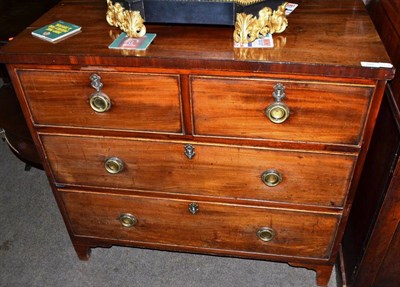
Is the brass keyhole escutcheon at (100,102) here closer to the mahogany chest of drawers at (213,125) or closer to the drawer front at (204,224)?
the mahogany chest of drawers at (213,125)

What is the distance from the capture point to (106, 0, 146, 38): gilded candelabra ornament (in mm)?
1098

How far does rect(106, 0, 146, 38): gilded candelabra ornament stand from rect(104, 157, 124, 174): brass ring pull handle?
0.38 meters

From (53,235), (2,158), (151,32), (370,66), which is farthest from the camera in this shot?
(2,158)

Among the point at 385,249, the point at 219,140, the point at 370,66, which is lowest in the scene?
the point at 385,249

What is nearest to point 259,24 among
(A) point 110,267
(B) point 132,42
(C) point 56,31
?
(B) point 132,42

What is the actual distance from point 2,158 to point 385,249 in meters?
1.88

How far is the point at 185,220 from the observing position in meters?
1.42

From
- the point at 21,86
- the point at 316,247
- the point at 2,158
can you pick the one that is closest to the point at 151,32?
the point at 21,86

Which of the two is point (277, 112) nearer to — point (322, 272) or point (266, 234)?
point (266, 234)

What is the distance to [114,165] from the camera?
4.26 feet

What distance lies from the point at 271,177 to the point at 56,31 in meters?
0.74

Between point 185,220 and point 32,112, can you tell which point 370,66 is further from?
point 32,112

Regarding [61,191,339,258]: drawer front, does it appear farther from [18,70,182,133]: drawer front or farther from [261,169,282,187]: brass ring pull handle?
[18,70,182,133]: drawer front

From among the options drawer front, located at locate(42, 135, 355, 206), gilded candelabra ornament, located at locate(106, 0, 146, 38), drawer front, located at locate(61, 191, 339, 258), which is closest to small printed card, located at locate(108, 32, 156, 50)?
gilded candelabra ornament, located at locate(106, 0, 146, 38)
